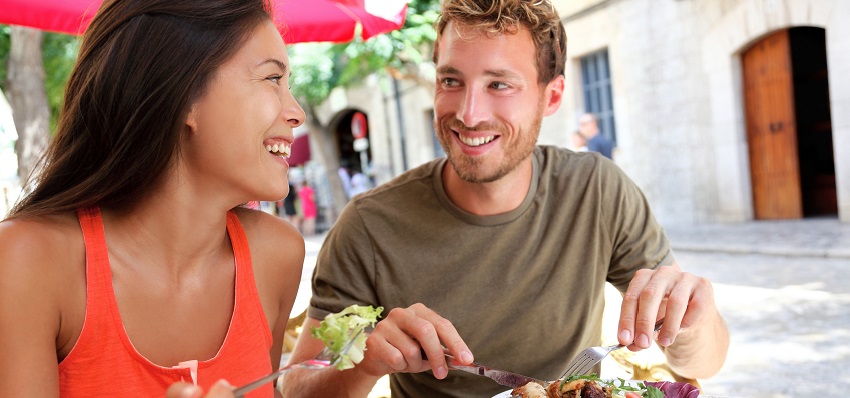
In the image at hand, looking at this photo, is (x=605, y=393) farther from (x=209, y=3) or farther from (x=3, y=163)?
(x=3, y=163)

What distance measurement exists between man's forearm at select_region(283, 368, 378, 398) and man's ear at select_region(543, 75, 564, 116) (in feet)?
3.97

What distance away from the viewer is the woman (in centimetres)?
170

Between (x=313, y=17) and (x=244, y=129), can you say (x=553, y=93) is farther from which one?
(x=313, y=17)

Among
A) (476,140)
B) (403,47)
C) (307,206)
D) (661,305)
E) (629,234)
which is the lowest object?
(307,206)

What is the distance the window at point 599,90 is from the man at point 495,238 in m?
13.3

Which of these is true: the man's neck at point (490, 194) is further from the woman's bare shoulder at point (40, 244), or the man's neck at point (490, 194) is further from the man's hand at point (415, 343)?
the woman's bare shoulder at point (40, 244)

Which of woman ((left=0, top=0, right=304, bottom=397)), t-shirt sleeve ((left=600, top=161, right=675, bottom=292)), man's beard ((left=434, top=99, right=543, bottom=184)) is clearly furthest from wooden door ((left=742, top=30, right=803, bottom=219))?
woman ((left=0, top=0, right=304, bottom=397))

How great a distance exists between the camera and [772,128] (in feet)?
41.1

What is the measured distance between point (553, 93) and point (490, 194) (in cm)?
53

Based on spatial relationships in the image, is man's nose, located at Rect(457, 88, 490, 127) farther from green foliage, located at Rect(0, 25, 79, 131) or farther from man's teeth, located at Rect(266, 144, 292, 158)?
green foliage, located at Rect(0, 25, 79, 131)

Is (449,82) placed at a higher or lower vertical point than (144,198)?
higher

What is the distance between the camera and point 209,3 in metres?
1.83

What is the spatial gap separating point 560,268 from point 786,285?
608 cm

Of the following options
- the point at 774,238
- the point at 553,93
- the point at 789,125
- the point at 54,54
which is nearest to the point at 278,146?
the point at 553,93
